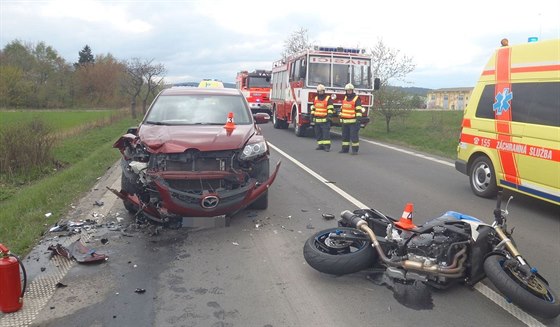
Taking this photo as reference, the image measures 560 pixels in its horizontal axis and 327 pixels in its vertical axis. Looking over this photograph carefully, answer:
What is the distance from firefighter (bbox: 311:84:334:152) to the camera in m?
14.3

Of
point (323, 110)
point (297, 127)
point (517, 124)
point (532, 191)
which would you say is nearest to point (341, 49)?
point (297, 127)

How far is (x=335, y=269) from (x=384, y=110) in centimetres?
1634

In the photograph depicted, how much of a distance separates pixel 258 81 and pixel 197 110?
22.6 metres

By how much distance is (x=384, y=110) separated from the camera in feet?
65.4

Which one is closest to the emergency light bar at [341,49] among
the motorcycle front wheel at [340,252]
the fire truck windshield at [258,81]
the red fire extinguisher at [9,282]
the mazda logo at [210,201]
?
the fire truck windshield at [258,81]

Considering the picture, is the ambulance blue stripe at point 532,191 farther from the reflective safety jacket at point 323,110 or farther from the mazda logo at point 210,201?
the reflective safety jacket at point 323,110

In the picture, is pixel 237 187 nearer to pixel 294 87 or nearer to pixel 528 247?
pixel 528 247

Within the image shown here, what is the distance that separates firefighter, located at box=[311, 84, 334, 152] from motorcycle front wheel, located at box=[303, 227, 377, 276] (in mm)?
9472

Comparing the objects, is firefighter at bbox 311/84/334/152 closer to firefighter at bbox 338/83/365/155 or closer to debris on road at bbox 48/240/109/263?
firefighter at bbox 338/83/365/155

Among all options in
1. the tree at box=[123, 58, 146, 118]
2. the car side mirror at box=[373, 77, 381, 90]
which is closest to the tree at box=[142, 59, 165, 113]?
the tree at box=[123, 58, 146, 118]

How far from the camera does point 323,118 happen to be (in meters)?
14.7

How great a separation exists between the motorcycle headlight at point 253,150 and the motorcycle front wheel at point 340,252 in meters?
1.49

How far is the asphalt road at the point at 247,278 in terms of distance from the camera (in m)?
3.67

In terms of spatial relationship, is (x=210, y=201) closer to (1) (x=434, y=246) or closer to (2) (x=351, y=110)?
(1) (x=434, y=246)
